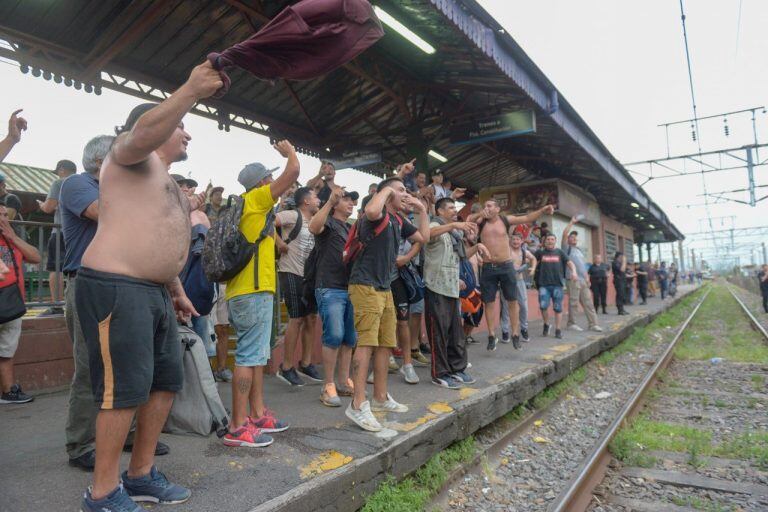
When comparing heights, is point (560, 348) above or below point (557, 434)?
above

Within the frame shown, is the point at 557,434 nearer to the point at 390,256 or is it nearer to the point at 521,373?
the point at 521,373

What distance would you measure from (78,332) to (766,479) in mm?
4868

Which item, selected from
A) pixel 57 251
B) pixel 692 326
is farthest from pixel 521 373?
pixel 692 326

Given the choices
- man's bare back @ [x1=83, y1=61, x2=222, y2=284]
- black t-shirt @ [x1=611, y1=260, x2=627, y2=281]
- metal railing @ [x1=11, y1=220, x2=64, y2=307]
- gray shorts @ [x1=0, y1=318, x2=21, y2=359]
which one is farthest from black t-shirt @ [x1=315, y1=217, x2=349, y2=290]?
black t-shirt @ [x1=611, y1=260, x2=627, y2=281]

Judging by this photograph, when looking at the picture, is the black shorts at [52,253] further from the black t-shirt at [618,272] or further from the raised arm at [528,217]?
the black t-shirt at [618,272]

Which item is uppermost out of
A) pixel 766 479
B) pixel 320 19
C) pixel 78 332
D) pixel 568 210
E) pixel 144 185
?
pixel 568 210

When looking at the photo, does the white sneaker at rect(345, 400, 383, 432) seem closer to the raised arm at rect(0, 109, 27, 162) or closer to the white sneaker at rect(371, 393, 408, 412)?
the white sneaker at rect(371, 393, 408, 412)

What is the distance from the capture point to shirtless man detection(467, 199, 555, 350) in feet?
22.6

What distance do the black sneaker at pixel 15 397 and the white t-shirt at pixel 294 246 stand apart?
2.35 meters

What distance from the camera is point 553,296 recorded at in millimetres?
8617

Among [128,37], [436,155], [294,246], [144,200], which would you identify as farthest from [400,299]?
[436,155]

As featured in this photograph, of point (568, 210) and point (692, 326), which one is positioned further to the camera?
point (568, 210)

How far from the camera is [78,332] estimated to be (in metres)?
2.43

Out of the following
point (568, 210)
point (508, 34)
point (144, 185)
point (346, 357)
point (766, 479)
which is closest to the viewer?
point (144, 185)
